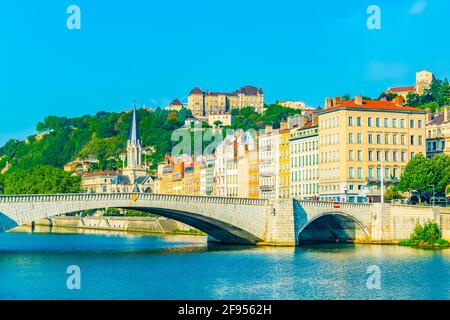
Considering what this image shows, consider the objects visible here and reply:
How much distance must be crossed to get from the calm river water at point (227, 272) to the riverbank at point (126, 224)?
83.0 ft

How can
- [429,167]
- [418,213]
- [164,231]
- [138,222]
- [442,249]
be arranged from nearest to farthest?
[442,249], [418,213], [429,167], [164,231], [138,222]

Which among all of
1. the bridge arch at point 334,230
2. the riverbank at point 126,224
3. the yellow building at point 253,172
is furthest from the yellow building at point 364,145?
the riverbank at point 126,224

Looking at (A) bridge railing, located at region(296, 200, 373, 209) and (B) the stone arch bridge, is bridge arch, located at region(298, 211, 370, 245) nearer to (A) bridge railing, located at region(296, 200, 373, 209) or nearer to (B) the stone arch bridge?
(B) the stone arch bridge

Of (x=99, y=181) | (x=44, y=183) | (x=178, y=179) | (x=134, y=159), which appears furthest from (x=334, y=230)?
(x=99, y=181)

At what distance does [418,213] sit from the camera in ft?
211

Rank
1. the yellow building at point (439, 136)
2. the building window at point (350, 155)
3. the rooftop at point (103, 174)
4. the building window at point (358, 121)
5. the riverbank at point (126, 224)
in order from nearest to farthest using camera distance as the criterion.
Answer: the building window at point (350, 155)
the building window at point (358, 121)
the yellow building at point (439, 136)
the riverbank at point (126, 224)
the rooftop at point (103, 174)

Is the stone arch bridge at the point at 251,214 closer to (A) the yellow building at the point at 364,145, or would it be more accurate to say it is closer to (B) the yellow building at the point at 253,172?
(A) the yellow building at the point at 364,145

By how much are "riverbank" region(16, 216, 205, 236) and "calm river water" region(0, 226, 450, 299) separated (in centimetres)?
2529

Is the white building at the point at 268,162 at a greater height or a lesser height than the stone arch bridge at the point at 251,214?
greater

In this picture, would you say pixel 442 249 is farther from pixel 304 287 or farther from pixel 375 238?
pixel 304 287

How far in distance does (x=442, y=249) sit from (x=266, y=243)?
10.8m

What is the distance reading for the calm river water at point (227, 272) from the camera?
3941 cm

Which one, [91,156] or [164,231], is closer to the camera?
[164,231]

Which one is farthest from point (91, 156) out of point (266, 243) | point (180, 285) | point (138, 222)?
point (180, 285)
